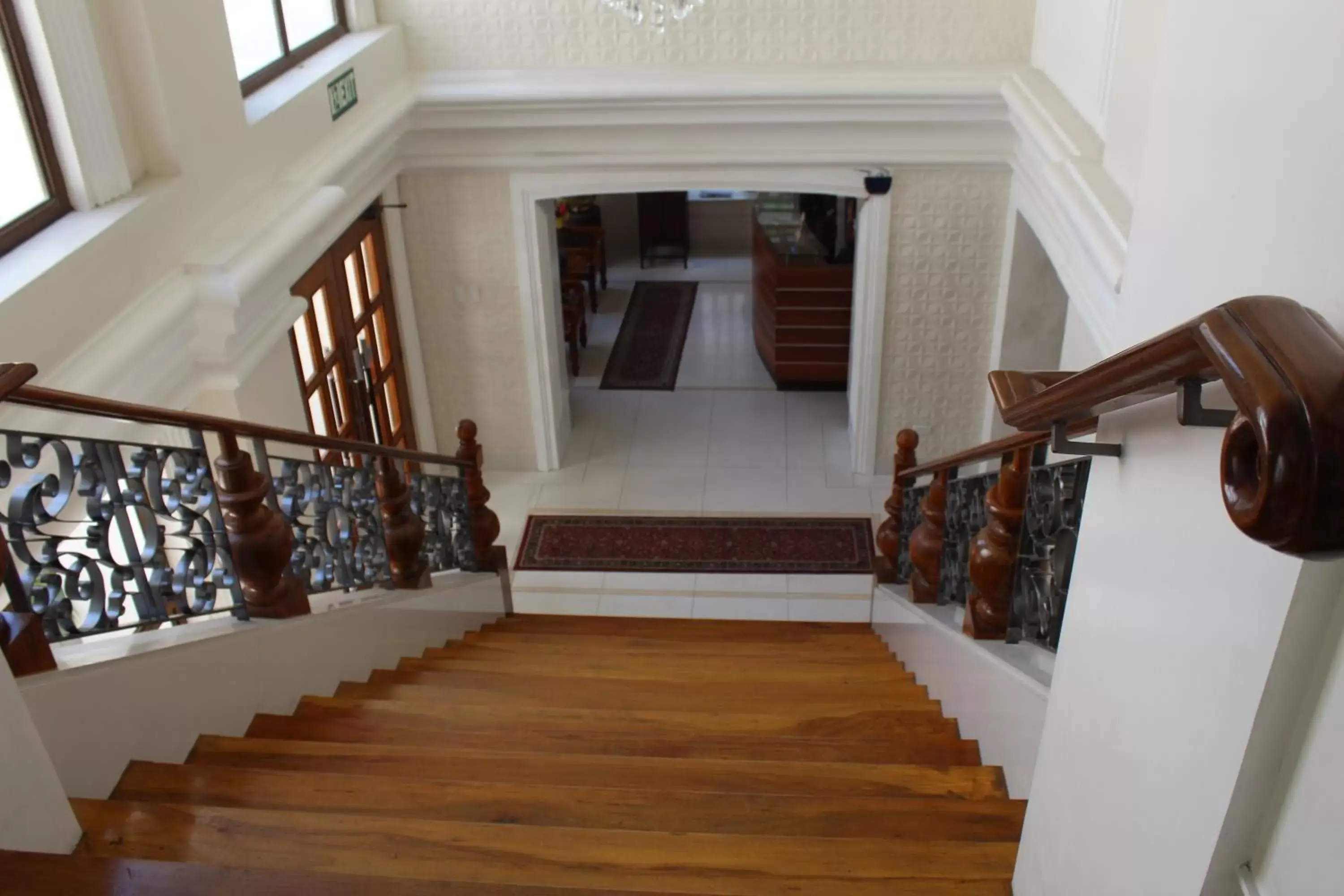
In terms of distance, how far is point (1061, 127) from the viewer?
539cm

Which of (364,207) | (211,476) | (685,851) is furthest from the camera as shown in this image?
(364,207)

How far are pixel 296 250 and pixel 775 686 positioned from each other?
9.67 ft

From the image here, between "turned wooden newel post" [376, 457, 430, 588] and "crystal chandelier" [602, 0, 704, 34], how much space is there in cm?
288

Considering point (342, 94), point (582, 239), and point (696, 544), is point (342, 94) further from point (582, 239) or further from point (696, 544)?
point (582, 239)

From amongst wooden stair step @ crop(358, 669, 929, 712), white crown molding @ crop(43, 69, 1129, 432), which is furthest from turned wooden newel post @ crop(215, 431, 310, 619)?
white crown molding @ crop(43, 69, 1129, 432)

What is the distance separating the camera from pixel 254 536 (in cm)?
316

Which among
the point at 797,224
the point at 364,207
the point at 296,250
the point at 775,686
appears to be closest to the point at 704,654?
the point at 775,686

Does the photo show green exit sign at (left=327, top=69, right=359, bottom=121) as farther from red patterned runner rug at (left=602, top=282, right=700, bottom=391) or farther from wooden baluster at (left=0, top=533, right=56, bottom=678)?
red patterned runner rug at (left=602, top=282, right=700, bottom=391)

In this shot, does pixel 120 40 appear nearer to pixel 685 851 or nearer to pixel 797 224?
pixel 685 851

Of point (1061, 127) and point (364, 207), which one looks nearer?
point (1061, 127)

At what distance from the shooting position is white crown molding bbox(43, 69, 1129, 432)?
4.78 m

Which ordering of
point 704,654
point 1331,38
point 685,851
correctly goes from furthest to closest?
point 704,654, point 685,851, point 1331,38

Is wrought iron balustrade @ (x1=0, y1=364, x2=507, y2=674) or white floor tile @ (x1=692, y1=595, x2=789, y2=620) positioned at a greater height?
wrought iron balustrade @ (x1=0, y1=364, x2=507, y2=674)

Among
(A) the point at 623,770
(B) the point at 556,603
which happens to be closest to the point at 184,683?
(A) the point at 623,770
